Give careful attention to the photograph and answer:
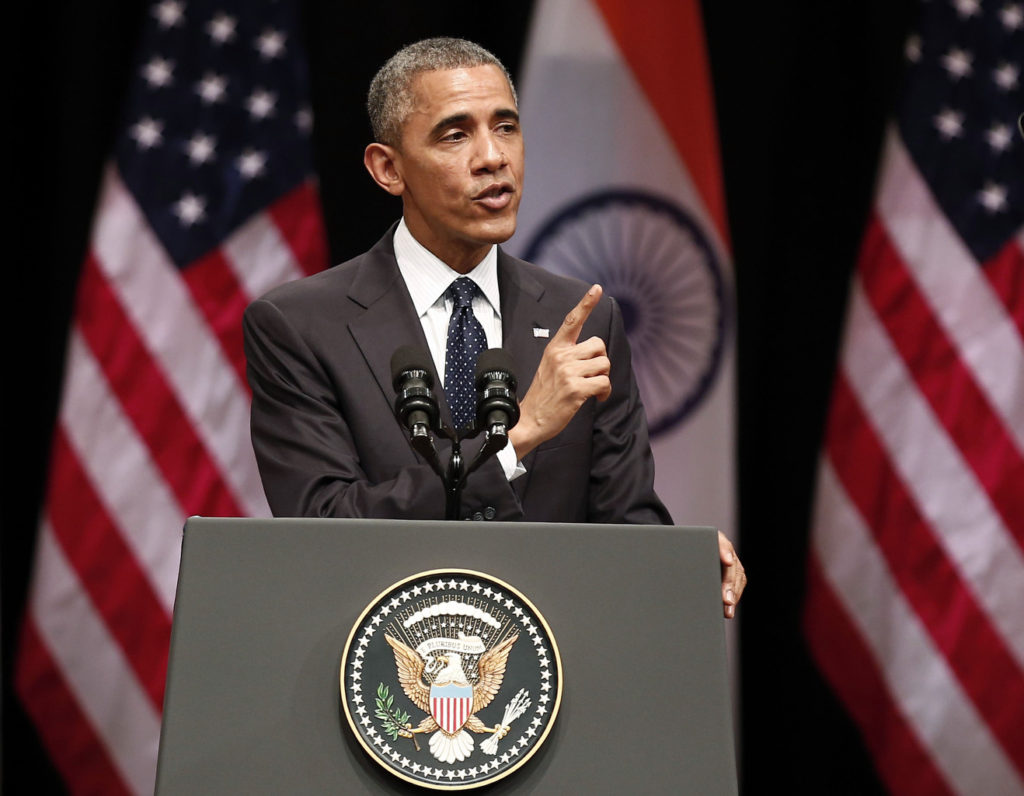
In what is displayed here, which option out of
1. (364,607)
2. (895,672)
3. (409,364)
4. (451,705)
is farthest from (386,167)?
(895,672)

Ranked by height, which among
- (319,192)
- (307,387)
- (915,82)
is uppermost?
(319,192)

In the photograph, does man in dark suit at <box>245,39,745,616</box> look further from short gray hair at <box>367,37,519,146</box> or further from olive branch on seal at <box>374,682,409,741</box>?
olive branch on seal at <box>374,682,409,741</box>

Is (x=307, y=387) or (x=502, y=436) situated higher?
(x=307, y=387)

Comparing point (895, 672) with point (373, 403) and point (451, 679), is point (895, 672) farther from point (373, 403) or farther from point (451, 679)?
point (451, 679)

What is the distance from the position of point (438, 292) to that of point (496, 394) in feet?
2.32

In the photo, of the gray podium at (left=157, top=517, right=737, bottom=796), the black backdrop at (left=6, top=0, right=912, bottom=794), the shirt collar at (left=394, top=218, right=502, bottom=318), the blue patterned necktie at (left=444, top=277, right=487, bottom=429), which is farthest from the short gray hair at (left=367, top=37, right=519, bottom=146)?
the black backdrop at (left=6, top=0, right=912, bottom=794)

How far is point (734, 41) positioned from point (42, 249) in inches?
87.5

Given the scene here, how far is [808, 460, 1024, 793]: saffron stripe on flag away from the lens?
12.9ft

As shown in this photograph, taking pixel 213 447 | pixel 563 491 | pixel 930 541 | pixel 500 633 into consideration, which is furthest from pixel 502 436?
pixel 930 541

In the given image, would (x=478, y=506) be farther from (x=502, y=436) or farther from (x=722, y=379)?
(x=722, y=379)

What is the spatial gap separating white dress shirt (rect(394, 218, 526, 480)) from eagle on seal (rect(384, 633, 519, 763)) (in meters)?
0.86

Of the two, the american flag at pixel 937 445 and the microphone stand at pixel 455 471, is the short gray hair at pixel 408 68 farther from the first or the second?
the american flag at pixel 937 445

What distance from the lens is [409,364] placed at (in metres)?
1.79

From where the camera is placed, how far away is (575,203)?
13.3ft
